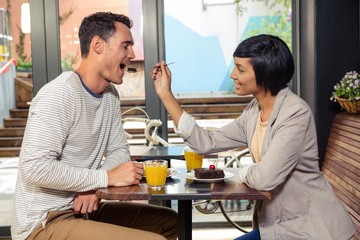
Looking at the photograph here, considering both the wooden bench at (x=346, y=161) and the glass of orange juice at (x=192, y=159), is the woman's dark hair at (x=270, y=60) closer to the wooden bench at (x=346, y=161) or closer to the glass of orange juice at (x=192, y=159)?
the glass of orange juice at (x=192, y=159)

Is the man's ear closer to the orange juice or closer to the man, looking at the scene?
the man

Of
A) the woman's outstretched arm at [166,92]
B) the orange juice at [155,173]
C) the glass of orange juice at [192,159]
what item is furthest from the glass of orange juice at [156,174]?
the glass of orange juice at [192,159]

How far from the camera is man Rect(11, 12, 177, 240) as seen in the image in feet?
5.71

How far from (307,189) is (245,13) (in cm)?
236

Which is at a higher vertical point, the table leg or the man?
the man

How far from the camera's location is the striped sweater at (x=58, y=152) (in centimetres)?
174

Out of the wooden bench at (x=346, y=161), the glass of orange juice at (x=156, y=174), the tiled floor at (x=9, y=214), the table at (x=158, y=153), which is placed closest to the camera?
the glass of orange juice at (x=156, y=174)

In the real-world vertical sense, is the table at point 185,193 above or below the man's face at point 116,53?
below

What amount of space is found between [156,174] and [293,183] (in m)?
0.50

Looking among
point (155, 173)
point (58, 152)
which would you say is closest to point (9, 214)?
point (58, 152)

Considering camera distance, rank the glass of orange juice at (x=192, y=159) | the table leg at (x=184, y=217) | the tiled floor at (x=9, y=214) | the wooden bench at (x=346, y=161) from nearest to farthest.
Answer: the table leg at (x=184, y=217) < the glass of orange juice at (x=192, y=159) < the wooden bench at (x=346, y=161) < the tiled floor at (x=9, y=214)

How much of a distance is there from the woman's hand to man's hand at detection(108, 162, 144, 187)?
37cm

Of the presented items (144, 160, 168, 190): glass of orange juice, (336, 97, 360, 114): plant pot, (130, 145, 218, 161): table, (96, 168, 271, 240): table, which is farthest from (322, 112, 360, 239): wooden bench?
(144, 160, 168, 190): glass of orange juice

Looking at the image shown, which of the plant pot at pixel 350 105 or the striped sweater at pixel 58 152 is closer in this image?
the striped sweater at pixel 58 152
